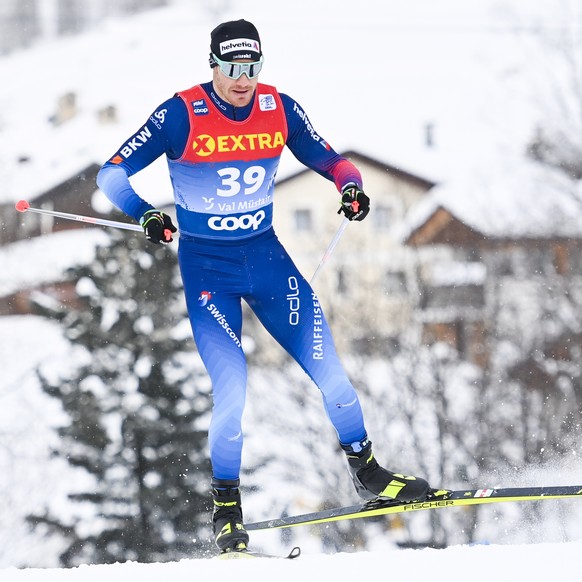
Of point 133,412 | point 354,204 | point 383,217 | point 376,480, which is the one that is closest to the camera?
point 354,204

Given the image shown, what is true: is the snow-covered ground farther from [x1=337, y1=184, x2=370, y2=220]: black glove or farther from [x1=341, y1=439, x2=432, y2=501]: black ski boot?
[x1=337, y1=184, x2=370, y2=220]: black glove

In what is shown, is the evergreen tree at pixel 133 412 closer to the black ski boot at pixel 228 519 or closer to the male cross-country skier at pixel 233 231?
the black ski boot at pixel 228 519

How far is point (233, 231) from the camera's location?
4371 millimetres

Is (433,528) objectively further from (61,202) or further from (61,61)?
(61,61)

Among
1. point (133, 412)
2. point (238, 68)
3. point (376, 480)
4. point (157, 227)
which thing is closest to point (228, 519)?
point (376, 480)

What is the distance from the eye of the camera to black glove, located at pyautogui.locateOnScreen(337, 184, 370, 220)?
4297 mm

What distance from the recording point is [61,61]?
5112 centimetres

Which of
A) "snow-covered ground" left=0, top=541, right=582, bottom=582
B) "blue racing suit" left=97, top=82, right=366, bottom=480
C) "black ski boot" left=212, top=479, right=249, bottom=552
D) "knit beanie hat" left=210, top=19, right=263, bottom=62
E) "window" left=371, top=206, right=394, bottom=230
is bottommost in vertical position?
"snow-covered ground" left=0, top=541, right=582, bottom=582

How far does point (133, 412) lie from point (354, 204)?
54.8ft

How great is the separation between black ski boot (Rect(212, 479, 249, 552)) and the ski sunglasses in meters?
1.69

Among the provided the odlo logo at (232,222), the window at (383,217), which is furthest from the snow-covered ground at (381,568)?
the window at (383,217)

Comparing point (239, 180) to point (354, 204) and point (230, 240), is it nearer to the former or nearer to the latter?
point (230, 240)

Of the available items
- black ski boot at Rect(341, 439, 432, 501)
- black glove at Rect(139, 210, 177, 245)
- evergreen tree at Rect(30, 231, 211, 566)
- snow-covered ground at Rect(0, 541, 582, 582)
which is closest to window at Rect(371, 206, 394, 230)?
evergreen tree at Rect(30, 231, 211, 566)

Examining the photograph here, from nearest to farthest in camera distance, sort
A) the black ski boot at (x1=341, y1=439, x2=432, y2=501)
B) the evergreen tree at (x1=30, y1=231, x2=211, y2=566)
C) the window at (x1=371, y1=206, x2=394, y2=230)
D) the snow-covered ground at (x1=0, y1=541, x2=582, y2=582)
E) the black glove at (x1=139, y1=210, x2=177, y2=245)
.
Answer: the snow-covered ground at (x1=0, y1=541, x2=582, y2=582)
the black glove at (x1=139, y1=210, x2=177, y2=245)
the black ski boot at (x1=341, y1=439, x2=432, y2=501)
the evergreen tree at (x1=30, y1=231, x2=211, y2=566)
the window at (x1=371, y1=206, x2=394, y2=230)
